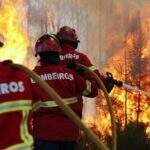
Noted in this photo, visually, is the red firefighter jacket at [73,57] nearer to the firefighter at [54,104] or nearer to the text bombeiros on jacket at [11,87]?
the firefighter at [54,104]

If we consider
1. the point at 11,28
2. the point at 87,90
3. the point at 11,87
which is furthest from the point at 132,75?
the point at 11,87

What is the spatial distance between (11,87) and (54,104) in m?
2.94

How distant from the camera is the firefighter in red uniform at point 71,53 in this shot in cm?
824

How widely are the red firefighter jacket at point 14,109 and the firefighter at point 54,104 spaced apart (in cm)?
277

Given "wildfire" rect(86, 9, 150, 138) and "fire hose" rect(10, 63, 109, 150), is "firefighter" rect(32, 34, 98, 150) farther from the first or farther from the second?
"wildfire" rect(86, 9, 150, 138)

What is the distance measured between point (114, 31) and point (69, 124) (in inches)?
1693

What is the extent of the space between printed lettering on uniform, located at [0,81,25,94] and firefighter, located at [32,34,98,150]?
9.22ft

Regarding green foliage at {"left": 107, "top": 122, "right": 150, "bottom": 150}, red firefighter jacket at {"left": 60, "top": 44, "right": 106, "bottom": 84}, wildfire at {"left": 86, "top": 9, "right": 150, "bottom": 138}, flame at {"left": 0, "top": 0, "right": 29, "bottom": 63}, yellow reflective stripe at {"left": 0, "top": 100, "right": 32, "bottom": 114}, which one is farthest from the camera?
wildfire at {"left": 86, "top": 9, "right": 150, "bottom": 138}

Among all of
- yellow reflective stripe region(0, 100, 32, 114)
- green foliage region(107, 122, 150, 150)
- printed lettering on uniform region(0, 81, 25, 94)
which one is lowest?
green foliage region(107, 122, 150, 150)

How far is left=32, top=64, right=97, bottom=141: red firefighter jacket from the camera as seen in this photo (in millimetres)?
7066

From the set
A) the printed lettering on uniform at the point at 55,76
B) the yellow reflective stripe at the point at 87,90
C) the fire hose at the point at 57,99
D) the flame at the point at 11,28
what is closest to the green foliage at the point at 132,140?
the flame at the point at 11,28

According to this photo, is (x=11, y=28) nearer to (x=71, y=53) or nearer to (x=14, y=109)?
(x=71, y=53)

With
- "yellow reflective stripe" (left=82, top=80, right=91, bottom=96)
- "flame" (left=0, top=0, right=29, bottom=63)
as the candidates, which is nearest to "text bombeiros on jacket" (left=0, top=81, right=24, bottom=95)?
"yellow reflective stripe" (left=82, top=80, right=91, bottom=96)

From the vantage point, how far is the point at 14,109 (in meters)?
4.06
